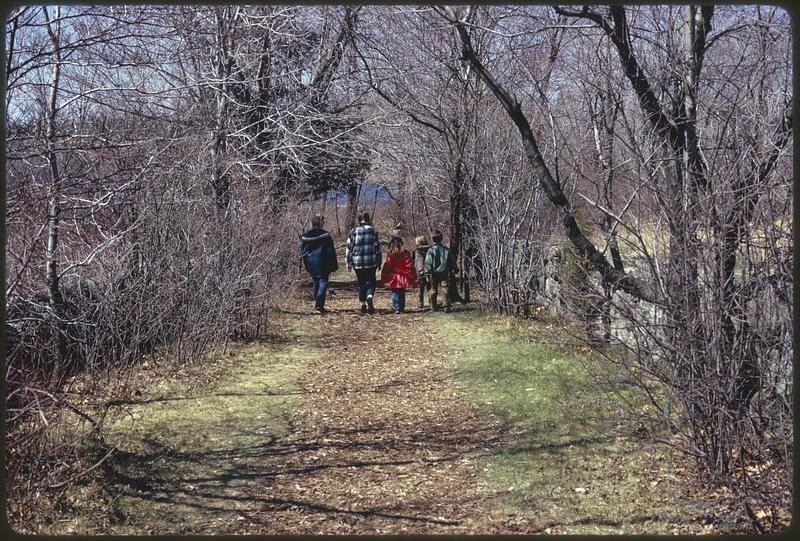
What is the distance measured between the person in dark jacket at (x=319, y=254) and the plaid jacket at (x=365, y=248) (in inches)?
16.3

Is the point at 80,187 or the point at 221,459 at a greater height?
the point at 80,187

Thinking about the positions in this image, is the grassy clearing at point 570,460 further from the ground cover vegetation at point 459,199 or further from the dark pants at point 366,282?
the dark pants at point 366,282

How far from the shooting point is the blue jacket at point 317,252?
14.2 meters

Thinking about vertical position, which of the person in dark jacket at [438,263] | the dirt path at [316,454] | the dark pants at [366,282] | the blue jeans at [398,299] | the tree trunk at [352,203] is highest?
the tree trunk at [352,203]

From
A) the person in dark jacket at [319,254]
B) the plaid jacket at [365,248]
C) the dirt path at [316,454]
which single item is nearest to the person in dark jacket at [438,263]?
the plaid jacket at [365,248]

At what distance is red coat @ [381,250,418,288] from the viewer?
14570 mm

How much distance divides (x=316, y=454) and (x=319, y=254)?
7883 millimetres

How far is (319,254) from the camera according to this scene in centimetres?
1424

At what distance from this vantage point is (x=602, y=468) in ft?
19.3

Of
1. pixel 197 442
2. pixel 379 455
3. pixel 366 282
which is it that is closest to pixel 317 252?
pixel 366 282

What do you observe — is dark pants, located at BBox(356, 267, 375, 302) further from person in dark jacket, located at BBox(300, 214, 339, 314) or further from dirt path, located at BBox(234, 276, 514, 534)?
dirt path, located at BBox(234, 276, 514, 534)

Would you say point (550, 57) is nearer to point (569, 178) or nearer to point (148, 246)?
point (569, 178)

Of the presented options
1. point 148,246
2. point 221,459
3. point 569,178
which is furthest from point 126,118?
point 569,178

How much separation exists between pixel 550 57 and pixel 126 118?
568cm
